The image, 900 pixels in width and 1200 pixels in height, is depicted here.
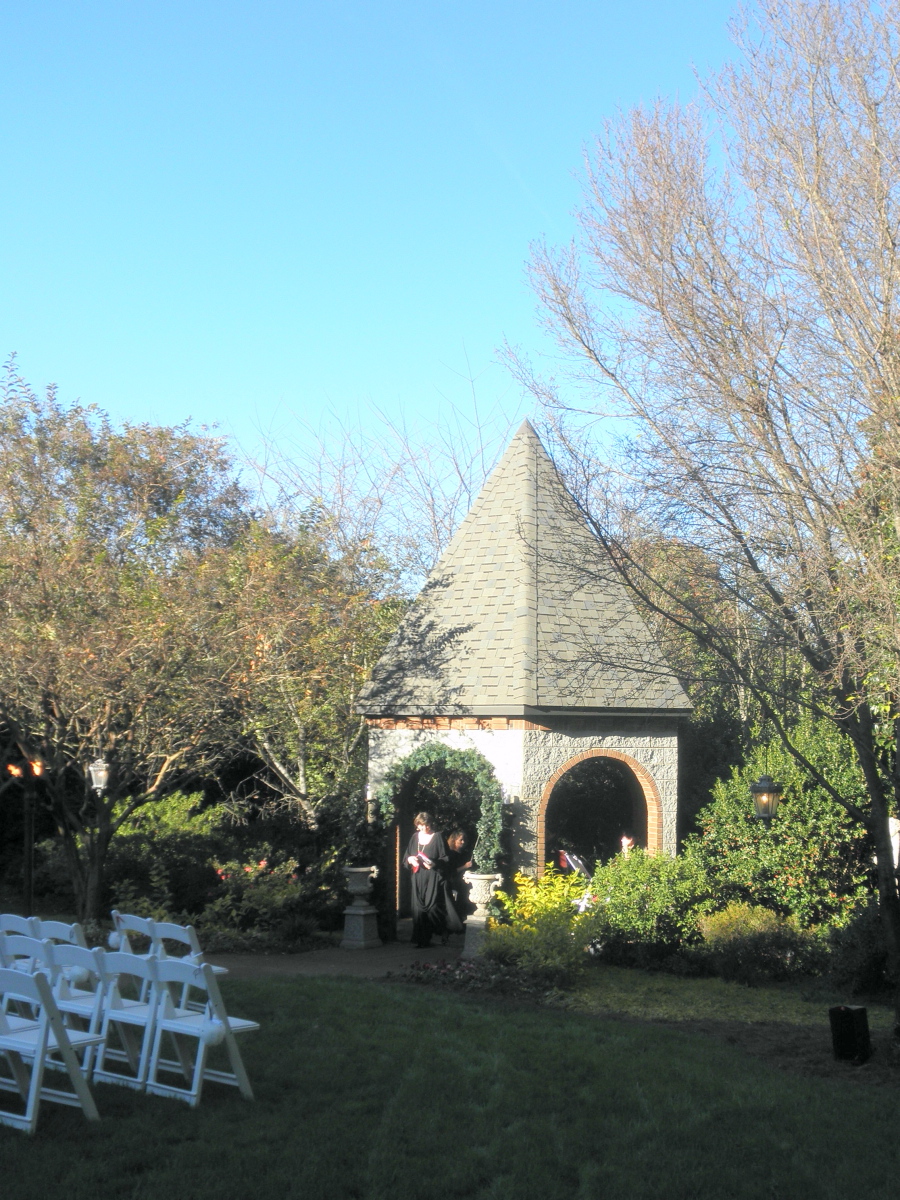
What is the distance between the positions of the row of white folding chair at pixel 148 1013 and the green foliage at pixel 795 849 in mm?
6838

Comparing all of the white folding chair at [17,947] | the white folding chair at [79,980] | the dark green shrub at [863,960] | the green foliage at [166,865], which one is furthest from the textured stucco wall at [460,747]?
the white folding chair at [17,947]

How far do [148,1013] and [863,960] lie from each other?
21.8 feet

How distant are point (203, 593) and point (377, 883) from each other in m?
4.13

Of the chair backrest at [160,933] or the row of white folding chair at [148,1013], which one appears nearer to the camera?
the row of white folding chair at [148,1013]

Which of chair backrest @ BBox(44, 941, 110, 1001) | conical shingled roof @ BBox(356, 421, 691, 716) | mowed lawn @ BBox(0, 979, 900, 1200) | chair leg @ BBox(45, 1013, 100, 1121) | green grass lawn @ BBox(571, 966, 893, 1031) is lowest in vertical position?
mowed lawn @ BBox(0, 979, 900, 1200)

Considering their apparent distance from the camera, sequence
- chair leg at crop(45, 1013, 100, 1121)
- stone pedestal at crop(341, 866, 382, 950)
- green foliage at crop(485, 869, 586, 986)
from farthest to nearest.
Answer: stone pedestal at crop(341, 866, 382, 950) → green foliage at crop(485, 869, 586, 986) → chair leg at crop(45, 1013, 100, 1121)

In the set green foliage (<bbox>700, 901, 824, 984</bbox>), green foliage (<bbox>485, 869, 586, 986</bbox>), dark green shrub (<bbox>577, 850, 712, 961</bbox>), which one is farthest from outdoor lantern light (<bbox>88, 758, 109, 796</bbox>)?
green foliage (<bbox>700, 901, 824, 984</bbox>)

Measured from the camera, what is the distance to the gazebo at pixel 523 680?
1206 centimetres

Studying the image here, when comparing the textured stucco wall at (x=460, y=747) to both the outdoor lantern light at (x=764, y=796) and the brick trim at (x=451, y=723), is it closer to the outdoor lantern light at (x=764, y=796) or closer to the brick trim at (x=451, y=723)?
the brick trim at (x=451, y=723)

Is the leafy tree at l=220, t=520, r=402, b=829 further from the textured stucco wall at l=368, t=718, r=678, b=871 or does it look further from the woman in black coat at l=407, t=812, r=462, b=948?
the woman in black coat at l=407, t=812, r=462, b=948

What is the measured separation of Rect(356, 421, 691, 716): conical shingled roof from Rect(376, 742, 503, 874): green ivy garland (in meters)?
0.50

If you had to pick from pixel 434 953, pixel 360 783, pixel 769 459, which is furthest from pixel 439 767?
pixel 769 459

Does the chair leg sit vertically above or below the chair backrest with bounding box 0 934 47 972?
below

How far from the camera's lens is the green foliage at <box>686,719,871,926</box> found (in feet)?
37.5
